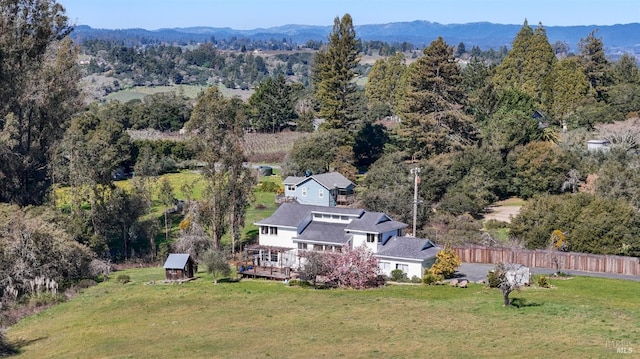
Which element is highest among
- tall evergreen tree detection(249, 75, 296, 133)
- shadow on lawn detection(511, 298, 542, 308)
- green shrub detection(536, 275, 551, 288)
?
tall evergreen tree detection(249, 75, 296, 133)

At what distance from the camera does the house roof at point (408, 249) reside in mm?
49125

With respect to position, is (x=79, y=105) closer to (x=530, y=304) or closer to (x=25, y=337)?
(x=25, y=337)

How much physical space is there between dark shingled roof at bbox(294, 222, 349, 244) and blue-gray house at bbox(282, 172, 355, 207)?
666 inches

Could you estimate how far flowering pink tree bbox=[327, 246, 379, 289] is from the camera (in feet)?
153

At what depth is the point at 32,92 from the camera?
60719mm

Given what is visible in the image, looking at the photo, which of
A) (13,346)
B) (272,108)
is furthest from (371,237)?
(272,108)

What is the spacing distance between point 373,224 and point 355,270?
550 centimetres

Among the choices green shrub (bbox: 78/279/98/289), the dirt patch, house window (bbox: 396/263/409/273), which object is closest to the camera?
house window (bbox: 396/263/409/273)

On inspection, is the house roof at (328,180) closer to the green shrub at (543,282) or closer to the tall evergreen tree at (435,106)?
the tall evergreen tree at (435,106)

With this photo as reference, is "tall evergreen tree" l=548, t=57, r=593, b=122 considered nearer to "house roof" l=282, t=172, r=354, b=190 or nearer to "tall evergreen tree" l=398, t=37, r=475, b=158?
"tall evergreen tree" l=398, t=37, r=475, b=158

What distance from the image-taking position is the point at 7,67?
59.4 meters

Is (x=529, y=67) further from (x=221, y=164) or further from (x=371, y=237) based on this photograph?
(x=371, y=237)

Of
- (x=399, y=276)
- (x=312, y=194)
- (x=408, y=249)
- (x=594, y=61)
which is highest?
(x=594, y=61)

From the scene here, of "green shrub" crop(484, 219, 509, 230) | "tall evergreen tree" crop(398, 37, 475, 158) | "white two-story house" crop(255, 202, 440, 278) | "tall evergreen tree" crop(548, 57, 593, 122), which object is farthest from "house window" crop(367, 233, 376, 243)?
"tall evergreen tree" crop(548, 57, 593, 122)
